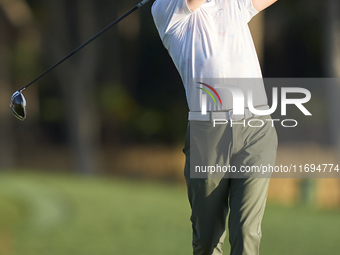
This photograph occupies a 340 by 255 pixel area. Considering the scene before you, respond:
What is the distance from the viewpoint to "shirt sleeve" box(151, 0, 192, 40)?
3.32m

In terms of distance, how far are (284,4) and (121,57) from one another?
5065 mm

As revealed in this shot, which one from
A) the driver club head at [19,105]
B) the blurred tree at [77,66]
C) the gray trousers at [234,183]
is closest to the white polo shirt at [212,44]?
the gray trousers at [234,183]

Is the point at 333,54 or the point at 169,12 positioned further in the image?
the point at 333,54

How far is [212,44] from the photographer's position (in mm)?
3336

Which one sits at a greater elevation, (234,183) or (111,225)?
(234,183)

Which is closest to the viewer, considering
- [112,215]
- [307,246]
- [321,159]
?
[307,246]

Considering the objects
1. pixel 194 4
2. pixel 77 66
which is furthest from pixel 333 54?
pixel 194 4

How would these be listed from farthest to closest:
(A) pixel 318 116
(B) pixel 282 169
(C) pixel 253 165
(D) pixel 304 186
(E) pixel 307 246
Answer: (A) pixel 318 116
(B) pixel 282 169
(D) pixel 304 186
(E) pixel 307 246
(C) pixel 253 165

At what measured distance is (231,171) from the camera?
3.39 m

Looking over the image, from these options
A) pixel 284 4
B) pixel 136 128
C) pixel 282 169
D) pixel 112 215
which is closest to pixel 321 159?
pixel 282 169

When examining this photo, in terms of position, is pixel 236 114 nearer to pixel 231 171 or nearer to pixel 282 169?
pixel 231 171

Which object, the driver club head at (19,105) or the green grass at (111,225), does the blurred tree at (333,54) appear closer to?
the green grass at (111,225)

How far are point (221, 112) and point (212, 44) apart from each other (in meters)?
0.37

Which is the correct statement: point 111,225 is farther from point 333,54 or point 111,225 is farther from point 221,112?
point 333,54
